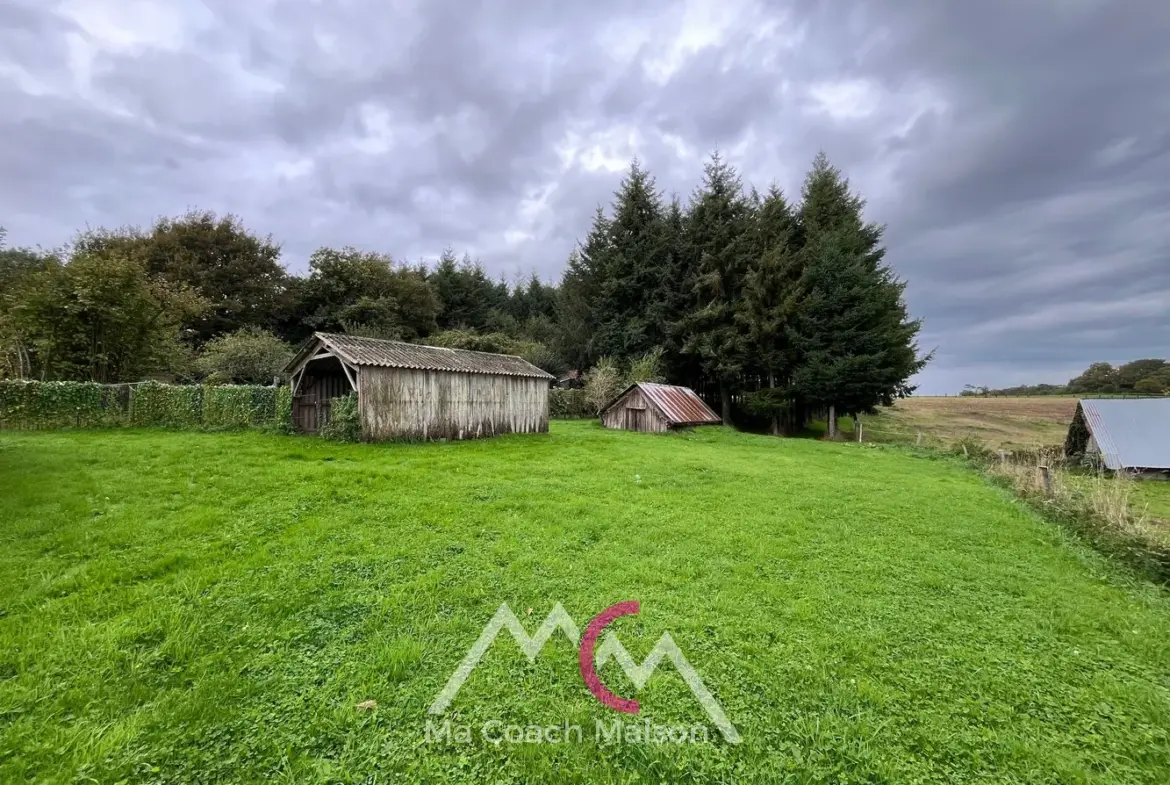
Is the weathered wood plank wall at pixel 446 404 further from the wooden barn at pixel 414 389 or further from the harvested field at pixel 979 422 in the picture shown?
the harvested field at pixel 979 422

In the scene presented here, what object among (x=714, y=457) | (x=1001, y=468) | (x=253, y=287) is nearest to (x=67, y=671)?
(x=714, y=457)

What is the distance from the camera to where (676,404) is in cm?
2331

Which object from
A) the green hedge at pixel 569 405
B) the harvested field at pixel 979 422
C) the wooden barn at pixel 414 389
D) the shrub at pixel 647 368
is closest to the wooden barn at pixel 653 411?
the shrub at pixel 647 368

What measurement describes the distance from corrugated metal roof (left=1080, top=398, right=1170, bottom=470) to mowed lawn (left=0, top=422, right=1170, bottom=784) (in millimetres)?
16415

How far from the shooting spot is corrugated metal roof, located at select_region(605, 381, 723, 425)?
72.2ft

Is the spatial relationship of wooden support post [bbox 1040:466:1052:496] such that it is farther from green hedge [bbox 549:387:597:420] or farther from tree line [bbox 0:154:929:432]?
green hedge [bbox 549:387:597:420]

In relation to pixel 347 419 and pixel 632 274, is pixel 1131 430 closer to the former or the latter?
pixel 632 274

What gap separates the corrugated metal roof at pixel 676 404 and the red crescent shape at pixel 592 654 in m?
17.6

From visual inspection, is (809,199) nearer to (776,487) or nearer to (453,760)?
(776,487)

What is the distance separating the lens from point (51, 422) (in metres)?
→ 14.1

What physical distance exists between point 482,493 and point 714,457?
8484 mm

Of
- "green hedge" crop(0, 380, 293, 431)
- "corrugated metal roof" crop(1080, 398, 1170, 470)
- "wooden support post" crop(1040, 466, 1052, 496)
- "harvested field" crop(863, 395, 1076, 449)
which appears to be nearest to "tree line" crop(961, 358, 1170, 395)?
"harvested field" crop(863, 395, 1076, 449)

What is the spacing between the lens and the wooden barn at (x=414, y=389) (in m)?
13.2

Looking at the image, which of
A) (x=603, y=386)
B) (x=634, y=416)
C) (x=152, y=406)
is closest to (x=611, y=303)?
(x=603, y=386)
